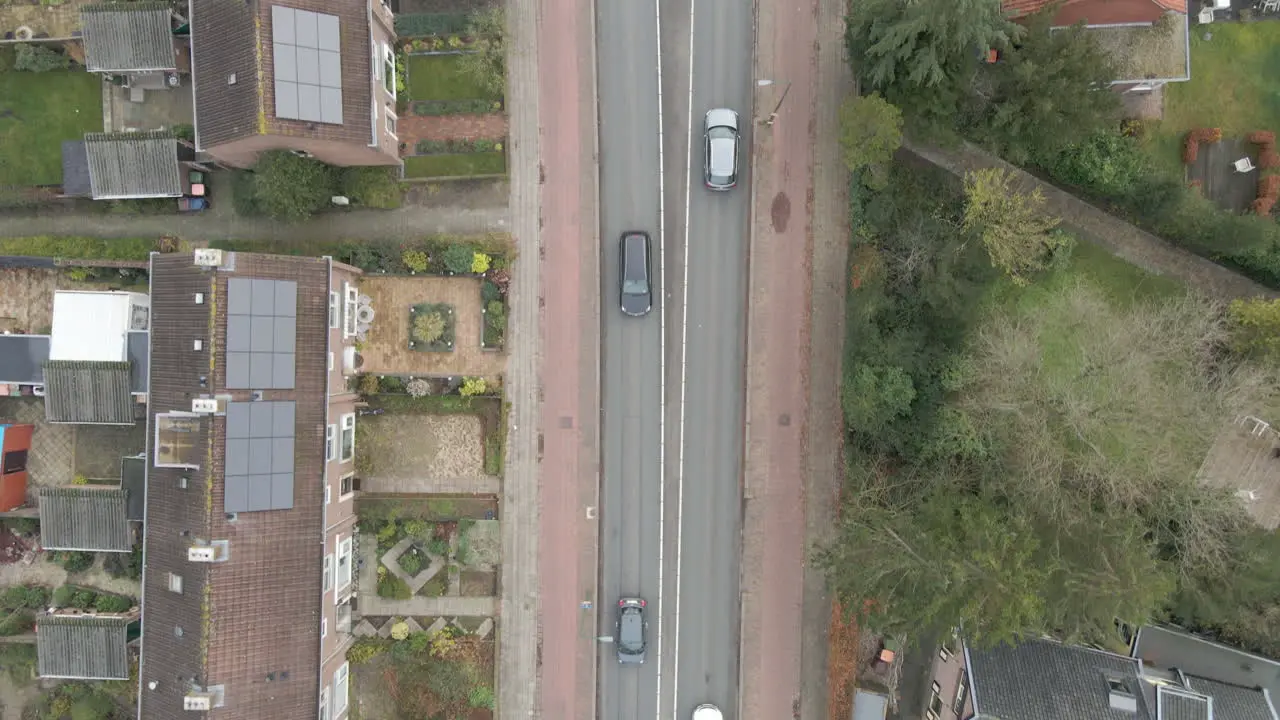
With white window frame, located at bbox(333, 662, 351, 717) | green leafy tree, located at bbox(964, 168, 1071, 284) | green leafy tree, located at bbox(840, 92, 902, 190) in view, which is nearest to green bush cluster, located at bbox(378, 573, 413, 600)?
white window frame, located at bbox(333, 662, 351, 717)

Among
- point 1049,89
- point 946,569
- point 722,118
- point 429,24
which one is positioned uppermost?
point 429,24

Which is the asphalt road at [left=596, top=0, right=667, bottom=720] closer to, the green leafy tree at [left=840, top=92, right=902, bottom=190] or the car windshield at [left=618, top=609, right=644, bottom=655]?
the car windshield at [left=618, top=609, right=644, bottom=655]

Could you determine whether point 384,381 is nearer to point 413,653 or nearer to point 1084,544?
point 413,653

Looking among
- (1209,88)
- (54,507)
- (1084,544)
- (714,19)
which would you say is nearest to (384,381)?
(54,507)

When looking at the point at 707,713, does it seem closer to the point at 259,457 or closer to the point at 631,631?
the point at 631,631

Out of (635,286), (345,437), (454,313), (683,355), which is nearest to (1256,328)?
(683,355)
